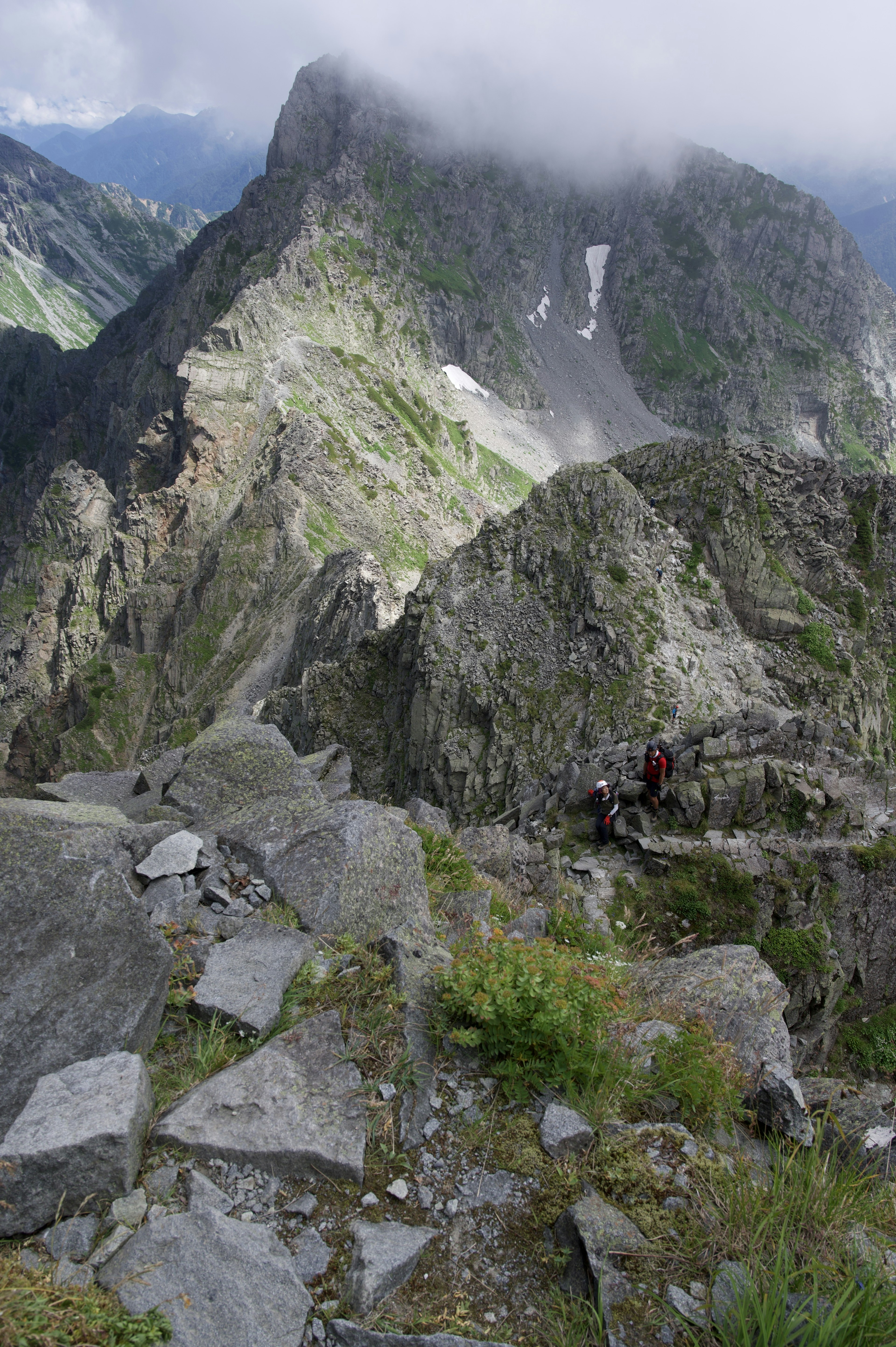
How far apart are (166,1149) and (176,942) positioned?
76.5 inches

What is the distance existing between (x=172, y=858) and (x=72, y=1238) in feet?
12.0

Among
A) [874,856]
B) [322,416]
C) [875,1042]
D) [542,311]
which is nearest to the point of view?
[875,1042]

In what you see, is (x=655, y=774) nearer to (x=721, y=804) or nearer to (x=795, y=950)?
(x=721, y=804)

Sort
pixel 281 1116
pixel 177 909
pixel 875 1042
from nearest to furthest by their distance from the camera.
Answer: pixel 281 1116
pixel 177 909
pixel 875 1042

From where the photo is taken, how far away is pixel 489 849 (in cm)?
1348

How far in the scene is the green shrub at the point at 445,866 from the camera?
9.27m

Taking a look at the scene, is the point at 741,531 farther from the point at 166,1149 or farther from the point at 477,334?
the point at 477,334

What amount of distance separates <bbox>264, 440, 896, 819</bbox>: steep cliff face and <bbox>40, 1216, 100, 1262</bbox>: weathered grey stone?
19.9 meters

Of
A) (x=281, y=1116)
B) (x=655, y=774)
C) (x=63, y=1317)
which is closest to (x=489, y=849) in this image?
(x=655, y=774)

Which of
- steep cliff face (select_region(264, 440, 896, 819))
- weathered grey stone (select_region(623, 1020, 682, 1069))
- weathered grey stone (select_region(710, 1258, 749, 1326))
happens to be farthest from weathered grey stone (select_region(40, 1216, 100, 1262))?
steep cliff face (select_region(264, 440, 896, 819))

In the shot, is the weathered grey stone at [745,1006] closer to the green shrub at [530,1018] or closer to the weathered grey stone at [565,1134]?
the green shrub at [530,1018]

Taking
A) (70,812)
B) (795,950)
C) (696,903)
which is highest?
(70,812)

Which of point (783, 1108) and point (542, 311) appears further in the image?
point (542, 311)

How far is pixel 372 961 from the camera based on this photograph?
5965 millimetres
